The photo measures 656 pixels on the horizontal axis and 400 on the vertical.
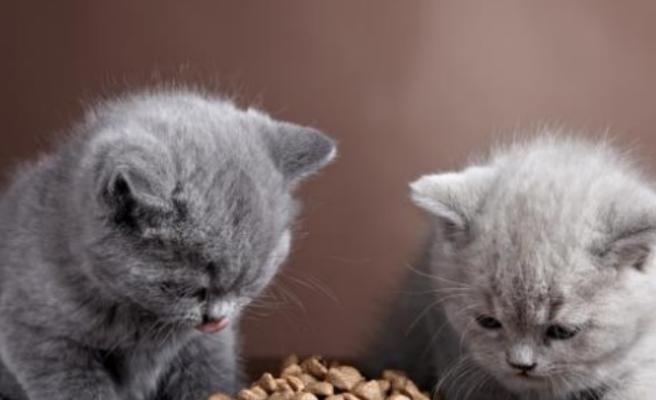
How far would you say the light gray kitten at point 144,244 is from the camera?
3.93 ft

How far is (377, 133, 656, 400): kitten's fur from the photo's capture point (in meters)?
1.33

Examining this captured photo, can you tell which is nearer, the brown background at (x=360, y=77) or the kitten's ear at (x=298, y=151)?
the kitten's ear at (x=298, y=151)

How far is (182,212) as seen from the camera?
119cm

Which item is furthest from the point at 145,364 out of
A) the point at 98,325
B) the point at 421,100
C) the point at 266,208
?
the point at 421,100

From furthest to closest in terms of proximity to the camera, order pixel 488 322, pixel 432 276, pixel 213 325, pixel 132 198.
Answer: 1. pixel 432 276
2. pixel 488 322
3. pixel 213 325
4. pixel 132 198

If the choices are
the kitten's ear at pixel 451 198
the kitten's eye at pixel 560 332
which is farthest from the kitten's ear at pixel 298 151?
the kitten's eye at pixel 560 332

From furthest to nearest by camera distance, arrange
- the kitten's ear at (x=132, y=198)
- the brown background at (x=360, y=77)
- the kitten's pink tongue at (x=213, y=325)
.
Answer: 1. the brown background at (x=360, y=77)
2. the kitten's pink tongue at (x=213, y=325)
3. the kitten's ear at (x=132, y=198)

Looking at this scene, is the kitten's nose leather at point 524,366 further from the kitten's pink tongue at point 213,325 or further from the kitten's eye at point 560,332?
the kitten's pink tongue at point 213,325

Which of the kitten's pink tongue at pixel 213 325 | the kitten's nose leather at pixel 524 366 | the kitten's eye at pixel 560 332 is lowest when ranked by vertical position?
the kitten's nose leather at pixel 524 366

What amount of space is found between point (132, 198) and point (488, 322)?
2.01ft

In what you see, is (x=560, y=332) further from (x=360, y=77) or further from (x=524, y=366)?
(x=360, y=77)

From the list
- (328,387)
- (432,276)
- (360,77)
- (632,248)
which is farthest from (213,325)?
(360,77)

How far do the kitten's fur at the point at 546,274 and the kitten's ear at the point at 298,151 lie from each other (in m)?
0.17

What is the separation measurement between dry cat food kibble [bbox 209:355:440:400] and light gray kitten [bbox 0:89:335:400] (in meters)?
0.12
